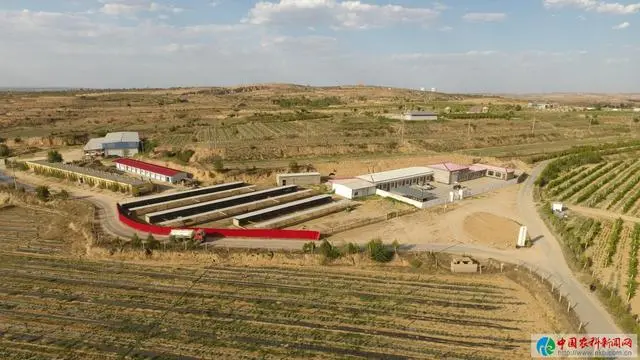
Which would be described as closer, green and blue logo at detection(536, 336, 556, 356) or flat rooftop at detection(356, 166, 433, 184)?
green and blue logo at detection(536, 336, 556, 356)

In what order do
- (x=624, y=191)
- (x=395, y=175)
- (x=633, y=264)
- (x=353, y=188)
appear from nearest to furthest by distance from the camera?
(x=633, y=264) → (x=353, y=188) → (x=624, y=191) → (x=395, y=175)

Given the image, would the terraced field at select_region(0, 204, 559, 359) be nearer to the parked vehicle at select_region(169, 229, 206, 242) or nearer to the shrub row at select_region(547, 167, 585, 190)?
the parked vehicle at select_region(169, 229, 206, 242)

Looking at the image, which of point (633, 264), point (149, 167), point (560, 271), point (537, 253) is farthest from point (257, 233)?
point (633, 264)

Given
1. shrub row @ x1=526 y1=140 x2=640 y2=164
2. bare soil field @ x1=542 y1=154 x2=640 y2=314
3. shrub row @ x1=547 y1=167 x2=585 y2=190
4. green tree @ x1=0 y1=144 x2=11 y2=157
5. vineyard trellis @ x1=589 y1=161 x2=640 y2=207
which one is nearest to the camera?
bare soil field @ x1=542 y1=154 x2=640 y2=314

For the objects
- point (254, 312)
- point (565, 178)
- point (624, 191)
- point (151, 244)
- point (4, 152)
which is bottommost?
point (254, 312)

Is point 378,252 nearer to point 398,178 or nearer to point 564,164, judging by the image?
point 398,178

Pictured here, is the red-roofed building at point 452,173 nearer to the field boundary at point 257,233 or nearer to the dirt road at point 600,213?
the dirt road at point 600,213

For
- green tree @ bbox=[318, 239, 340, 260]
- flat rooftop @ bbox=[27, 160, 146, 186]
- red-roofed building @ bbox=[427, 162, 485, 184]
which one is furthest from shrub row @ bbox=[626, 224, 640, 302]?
flat rooftop @ bbox=[27, 160, 146, 186]

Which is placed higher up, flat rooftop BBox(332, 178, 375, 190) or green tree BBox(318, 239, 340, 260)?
flat rooftop BBox(332, 178, 375, 190)
